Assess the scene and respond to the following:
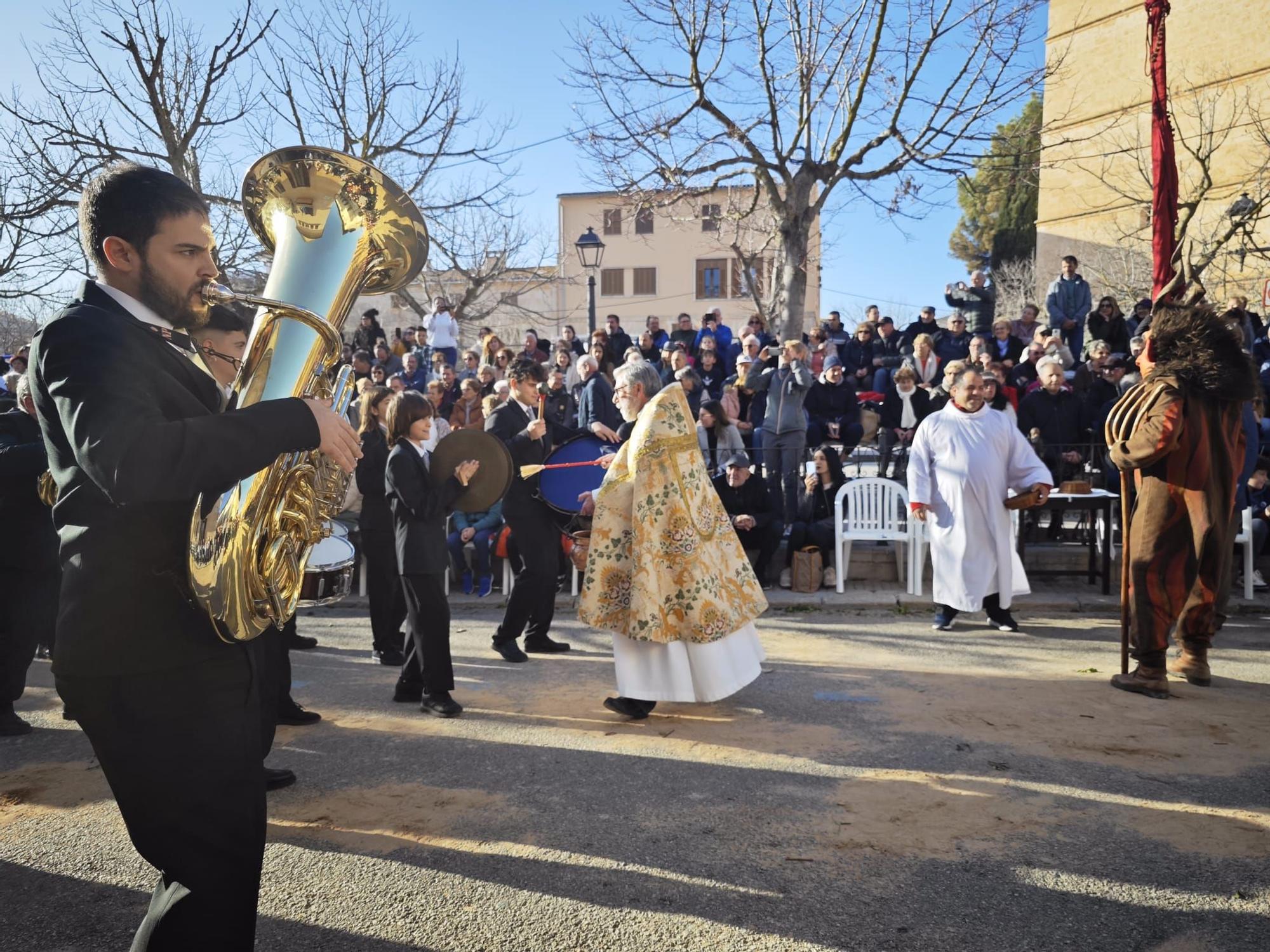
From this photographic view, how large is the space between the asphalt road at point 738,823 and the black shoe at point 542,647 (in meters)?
0.95

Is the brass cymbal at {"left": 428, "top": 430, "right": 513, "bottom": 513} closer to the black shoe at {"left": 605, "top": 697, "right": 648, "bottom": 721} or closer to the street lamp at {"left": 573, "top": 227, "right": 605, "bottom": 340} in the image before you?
the black shoe at {"left": 605, "top": 697, "right": 648, "bottom": 721}

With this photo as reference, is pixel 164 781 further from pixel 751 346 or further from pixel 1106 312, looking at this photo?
pixel 1106 312

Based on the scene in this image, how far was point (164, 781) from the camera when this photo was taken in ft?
6.12

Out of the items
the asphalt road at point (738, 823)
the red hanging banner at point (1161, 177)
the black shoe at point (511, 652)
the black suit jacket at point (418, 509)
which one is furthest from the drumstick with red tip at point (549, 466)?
the red hanging banner at point (1161, 177)

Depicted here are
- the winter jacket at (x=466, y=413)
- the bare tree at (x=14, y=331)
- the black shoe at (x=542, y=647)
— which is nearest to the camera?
the black shoe at (x=542, y=647)

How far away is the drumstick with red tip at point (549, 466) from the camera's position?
6.19 meters

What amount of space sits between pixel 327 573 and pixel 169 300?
2.89 meters

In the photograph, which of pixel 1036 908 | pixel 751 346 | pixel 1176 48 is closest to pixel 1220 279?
pixel 1176 48

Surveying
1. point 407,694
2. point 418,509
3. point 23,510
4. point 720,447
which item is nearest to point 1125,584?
point 418,509

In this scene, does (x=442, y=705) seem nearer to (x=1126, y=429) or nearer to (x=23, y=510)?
(x=23, y=510)

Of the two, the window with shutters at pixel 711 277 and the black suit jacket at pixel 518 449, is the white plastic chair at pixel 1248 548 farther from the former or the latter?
the window with shutters at pixel 711 277

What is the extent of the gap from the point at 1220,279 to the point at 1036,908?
24.1 metres

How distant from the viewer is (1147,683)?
535 centimetres

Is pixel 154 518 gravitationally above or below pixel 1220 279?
below
